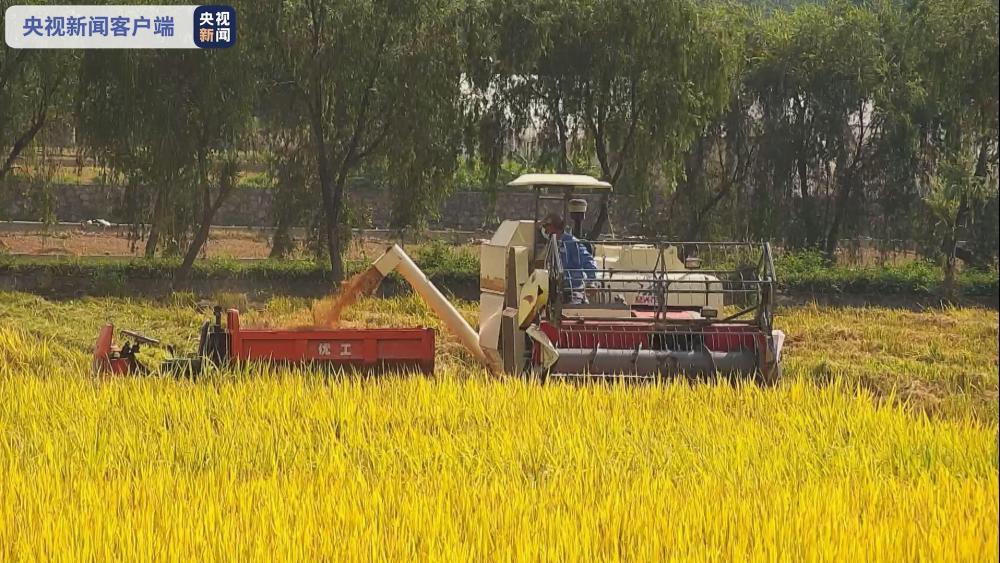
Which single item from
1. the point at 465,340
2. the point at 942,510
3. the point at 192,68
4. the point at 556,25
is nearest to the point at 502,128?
the point at 556,25

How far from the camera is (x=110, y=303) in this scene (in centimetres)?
2034

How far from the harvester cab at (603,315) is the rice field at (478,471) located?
0.60 m

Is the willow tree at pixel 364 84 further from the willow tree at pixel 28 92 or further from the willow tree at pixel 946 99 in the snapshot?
the willow tree at pixel 946 99

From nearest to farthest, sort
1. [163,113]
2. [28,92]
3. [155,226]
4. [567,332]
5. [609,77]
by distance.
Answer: [567,332]
[163,113]
[28,92]
[155,226]
[609,77]

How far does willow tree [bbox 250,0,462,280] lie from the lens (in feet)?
75.6

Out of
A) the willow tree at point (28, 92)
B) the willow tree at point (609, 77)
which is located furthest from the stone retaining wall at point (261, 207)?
the willow tree at point (28, 92)

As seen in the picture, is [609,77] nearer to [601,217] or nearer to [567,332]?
[601,217]

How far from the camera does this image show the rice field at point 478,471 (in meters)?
4.87

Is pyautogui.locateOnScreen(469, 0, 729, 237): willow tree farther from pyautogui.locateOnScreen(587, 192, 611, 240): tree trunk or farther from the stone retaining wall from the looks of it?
the stone retaining wall

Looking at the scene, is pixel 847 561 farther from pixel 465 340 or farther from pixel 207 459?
pixel 465 340

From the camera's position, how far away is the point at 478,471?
6434mm

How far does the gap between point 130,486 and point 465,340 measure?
6583 mm

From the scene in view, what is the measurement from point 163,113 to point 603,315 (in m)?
13.5

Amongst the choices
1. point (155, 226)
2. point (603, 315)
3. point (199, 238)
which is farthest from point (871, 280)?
point (603, 315)
